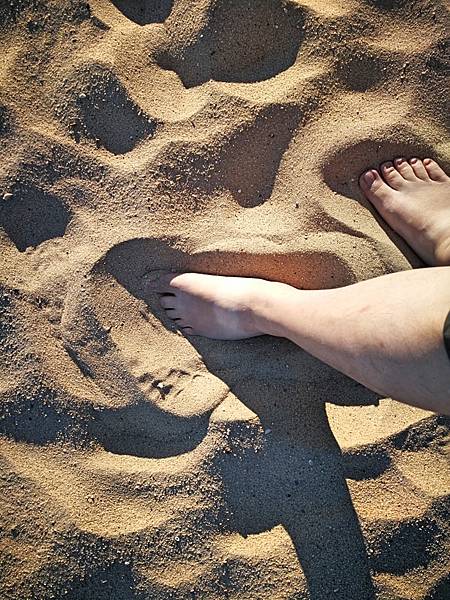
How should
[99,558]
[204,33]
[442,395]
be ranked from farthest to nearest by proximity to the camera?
[204,33] → [99,558] → [442,395]

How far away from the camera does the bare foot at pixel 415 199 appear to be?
1.66 m

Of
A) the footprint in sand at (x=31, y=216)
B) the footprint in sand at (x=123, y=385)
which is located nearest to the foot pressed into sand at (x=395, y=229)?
the footprint in sand at (x=123, y=385)

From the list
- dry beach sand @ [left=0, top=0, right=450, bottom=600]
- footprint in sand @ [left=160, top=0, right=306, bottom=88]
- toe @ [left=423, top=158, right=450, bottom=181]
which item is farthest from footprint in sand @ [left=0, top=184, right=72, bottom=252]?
toe @ [left=423, top=158, right=450, bottom=181]

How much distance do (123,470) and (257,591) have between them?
1.75ft

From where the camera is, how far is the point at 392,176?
5.56 ft

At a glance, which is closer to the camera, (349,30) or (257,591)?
(257,591)

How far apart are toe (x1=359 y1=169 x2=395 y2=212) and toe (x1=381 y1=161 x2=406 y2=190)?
0.06ft

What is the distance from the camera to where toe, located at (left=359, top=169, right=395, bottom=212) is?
1.68 metres

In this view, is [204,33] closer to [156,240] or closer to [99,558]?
[156,240]

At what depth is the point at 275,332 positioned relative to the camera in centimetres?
158

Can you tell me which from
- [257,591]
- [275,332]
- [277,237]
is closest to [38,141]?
[277,237]

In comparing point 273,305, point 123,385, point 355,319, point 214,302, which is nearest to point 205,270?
point 214,302

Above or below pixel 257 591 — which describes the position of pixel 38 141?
above

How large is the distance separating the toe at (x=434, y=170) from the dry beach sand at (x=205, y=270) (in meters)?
0.03
